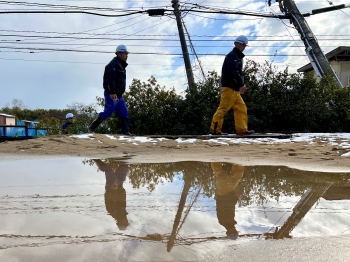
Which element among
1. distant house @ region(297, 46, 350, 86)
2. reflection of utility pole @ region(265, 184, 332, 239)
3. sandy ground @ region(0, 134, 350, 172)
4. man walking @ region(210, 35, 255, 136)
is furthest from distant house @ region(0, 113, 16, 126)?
reflection of utility pole @ region(265, 184, 332, 239)

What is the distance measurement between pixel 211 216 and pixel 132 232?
555 millimetres

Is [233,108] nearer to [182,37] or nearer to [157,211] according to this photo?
[157,211]

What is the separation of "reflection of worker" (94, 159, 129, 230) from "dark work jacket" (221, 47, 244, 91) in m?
4.05

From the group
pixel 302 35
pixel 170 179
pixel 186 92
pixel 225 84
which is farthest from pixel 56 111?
pixel 170 179

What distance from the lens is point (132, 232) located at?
6.09 ft

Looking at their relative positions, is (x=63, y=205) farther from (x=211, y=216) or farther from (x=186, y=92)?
(x=186, y=92)

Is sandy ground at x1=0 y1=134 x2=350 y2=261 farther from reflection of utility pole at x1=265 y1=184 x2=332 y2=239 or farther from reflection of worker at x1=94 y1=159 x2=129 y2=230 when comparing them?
reflection of utility pole at x1=265 y1=184 x2=332 y2=239

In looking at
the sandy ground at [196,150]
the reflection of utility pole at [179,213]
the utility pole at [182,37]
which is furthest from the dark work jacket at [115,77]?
the utility pole at [182,37]

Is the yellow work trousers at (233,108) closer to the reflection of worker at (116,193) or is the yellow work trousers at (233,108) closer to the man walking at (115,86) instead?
the man walking at (115,86)

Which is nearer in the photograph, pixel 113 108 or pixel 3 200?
pixel 3 200

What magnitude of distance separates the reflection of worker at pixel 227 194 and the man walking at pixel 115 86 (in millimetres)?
3848

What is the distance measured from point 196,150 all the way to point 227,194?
10.9 feet

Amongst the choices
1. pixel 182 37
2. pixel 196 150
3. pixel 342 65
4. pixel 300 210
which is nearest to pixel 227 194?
pixel 300 210

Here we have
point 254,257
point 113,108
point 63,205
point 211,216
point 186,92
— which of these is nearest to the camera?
point 254,257
